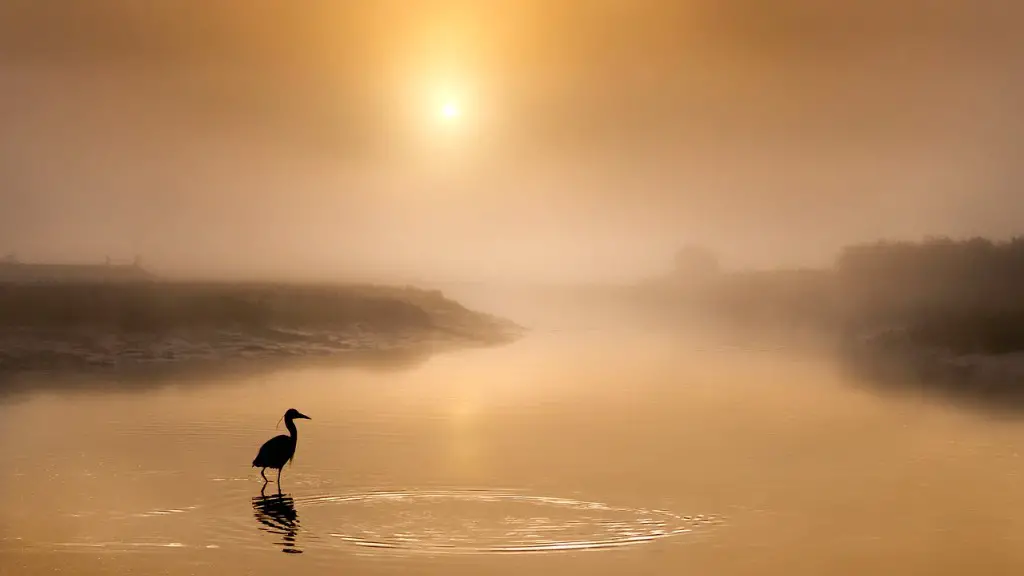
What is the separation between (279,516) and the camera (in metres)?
6.63

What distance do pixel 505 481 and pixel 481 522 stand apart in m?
1.07

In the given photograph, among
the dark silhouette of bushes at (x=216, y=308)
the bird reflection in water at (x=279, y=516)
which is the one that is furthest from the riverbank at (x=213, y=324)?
the bird reflection in water at (x=279, y=516)

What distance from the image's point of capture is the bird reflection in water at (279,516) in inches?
240

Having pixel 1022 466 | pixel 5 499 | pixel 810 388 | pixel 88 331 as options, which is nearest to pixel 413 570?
pixel 5 499

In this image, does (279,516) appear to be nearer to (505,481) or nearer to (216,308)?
(505,481)

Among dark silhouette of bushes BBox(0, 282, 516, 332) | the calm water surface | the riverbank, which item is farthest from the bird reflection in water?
dark silhouette of bushes BBox(0, 282, 516, 332)

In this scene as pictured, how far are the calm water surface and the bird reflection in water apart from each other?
2 centimetres

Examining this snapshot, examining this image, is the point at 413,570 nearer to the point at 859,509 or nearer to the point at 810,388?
the point at 859,509

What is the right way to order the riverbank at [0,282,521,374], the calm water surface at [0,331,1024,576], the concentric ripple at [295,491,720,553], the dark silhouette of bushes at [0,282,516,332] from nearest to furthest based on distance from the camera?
the calm water surface at [0,331,1024,576] → the concentric ripple at [295,491,720,553] → the riverbank at [0,282,521,374] → the dark silhouette of bushes at [0,282,516,332]

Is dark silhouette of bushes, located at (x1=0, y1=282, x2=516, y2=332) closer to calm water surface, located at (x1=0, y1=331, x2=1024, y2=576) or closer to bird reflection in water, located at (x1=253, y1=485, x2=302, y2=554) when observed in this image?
calm water surface, located at (x1=0, y1=331, x2=1024, y2=576)

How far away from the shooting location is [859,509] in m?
7.19

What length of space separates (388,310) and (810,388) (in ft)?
27.6

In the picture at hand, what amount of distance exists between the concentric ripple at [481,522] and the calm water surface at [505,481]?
21 millimetres

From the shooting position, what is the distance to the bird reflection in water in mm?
6088
